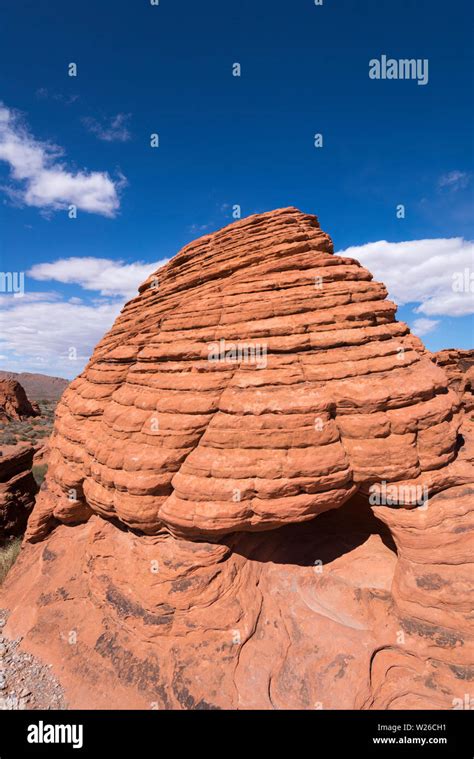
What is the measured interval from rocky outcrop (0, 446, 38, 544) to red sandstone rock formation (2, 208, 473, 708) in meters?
4.70

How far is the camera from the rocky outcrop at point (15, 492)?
13266 mm

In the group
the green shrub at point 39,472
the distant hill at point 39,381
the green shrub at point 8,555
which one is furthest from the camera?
the distant hill at point 39,381

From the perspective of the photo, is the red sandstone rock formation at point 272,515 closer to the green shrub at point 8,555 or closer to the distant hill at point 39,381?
the green shrub at point 8,555

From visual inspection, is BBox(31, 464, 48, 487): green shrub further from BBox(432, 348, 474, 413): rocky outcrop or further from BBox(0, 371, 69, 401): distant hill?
BBox(0, 371, 69, 401): distant hill

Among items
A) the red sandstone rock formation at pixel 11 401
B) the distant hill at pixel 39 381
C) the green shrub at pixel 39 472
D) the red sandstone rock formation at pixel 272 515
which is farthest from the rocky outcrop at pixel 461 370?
the distant hill at pixel 39 381

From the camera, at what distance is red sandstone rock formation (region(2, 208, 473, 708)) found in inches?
272

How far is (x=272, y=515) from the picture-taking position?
716cm

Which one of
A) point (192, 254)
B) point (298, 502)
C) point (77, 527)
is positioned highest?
point (192, 254)

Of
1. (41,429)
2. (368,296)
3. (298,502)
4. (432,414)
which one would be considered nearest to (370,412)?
(432,414)

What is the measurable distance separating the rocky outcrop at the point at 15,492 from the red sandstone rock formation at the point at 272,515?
470cm

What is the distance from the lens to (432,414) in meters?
7.51

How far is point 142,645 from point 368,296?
979 centimetres
